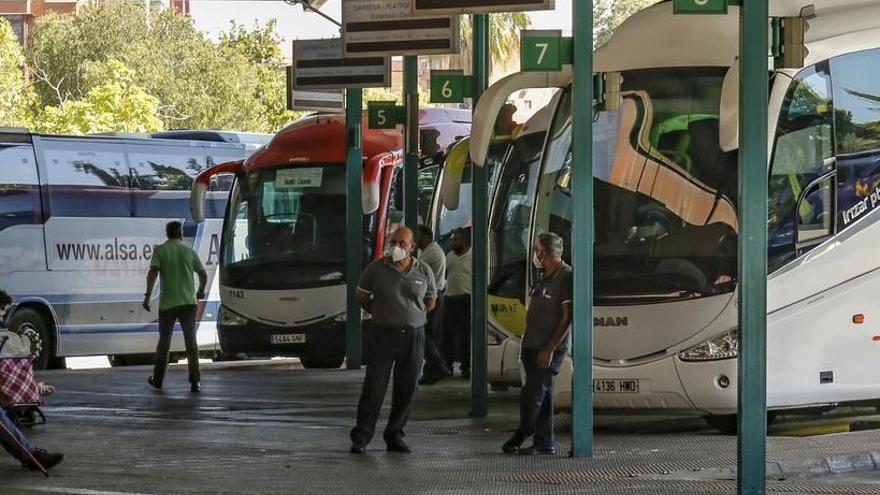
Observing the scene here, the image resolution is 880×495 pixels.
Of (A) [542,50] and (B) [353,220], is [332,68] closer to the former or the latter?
(B) [353,220]

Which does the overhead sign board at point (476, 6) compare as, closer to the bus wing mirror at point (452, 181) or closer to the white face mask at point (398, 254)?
the white face mask at point (398, 254)

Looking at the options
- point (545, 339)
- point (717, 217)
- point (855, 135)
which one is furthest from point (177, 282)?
point (855, 135)

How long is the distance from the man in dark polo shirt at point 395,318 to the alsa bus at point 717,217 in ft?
5.11

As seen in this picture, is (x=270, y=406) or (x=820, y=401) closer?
(x=820, y=401)

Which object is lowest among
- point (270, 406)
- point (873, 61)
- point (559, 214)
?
point (270, 406)

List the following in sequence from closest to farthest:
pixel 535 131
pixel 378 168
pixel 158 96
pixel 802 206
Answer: pixel 802 206, pixel 535 131, pixel 378 168, pixel 158 96

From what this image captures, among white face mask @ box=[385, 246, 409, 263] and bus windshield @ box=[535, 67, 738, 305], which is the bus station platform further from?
white face mask @ box=[385, 246, 409, 263]

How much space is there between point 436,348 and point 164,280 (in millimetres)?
3550

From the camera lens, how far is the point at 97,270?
30234 mm

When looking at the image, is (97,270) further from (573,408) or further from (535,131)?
(573,408)

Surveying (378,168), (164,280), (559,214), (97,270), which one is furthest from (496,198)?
(97,270)

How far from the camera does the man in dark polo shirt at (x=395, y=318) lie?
15.1 metres

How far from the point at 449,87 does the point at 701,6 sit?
6934mm

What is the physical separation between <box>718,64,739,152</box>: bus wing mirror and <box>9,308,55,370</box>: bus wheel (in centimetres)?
1544
